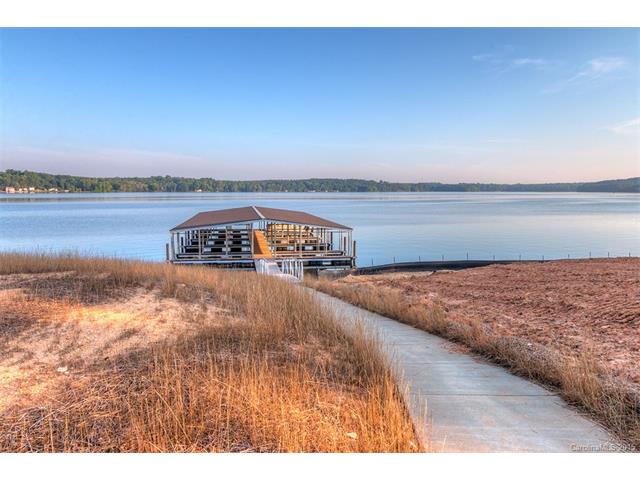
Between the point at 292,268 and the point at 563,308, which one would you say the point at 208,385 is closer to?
the point at 563,308

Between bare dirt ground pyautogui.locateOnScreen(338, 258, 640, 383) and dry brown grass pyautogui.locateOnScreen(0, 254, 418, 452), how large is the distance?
3062mm

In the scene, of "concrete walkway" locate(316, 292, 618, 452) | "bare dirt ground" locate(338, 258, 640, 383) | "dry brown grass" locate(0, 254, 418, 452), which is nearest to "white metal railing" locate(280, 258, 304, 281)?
"bare dirt ground" locate(338, 258, 640, 383)

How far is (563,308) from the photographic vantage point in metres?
9.05

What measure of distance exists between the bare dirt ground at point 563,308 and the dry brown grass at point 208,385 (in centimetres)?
306

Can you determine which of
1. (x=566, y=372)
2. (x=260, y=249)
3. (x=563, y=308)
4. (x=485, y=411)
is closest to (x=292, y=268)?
(x=260, y=249)

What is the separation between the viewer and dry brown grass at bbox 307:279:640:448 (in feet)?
12.3

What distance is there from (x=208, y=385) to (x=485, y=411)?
7.98 ft

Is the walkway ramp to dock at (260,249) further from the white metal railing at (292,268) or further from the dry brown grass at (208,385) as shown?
the dry brown grass at (208,385)

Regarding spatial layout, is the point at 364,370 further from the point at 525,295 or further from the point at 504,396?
the point at 525,295

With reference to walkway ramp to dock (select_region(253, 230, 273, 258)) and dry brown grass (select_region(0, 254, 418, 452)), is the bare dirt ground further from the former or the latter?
walkway ramp to dock (select_region(253, 230, 273, 258))

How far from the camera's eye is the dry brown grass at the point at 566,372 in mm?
3750

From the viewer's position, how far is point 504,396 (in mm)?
4277
